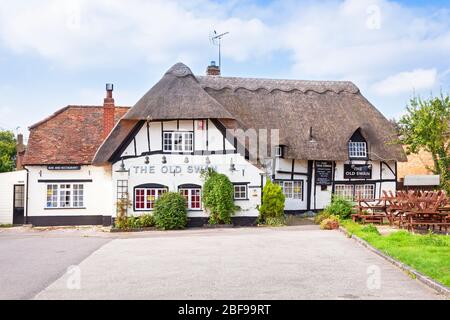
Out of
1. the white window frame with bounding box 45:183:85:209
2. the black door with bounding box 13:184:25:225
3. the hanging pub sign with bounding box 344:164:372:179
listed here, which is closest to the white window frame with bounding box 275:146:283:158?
the hanging pub sign with bounding box 344:164:372:179

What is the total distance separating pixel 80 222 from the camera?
26234mm

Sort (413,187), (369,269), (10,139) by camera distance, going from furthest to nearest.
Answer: (10,139)
(413,187)
(369,269)

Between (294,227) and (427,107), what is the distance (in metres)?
10.6

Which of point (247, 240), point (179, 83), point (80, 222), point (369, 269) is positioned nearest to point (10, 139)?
point (80, 222)

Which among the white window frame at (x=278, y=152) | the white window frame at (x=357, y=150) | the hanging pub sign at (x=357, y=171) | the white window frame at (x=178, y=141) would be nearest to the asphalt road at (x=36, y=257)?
the white window frame at (x=178, y=141)

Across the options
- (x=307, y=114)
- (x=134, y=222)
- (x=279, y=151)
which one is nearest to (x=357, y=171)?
(x=307, y=114)

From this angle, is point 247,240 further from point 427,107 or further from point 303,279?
point 427,107

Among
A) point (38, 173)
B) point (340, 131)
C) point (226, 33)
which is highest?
point (226, 33)

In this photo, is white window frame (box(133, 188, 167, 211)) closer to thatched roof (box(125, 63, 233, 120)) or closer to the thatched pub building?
the thatched pub building

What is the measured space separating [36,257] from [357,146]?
19.8m

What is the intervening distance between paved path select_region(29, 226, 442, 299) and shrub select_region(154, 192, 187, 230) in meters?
4.23

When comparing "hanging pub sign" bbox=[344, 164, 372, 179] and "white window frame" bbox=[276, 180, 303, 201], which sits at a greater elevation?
"hanging pub sign" bbox=[344, 164, 372, 179]

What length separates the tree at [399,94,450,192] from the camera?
27.0 meters

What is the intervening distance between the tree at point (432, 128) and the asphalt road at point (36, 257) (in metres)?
17.3
